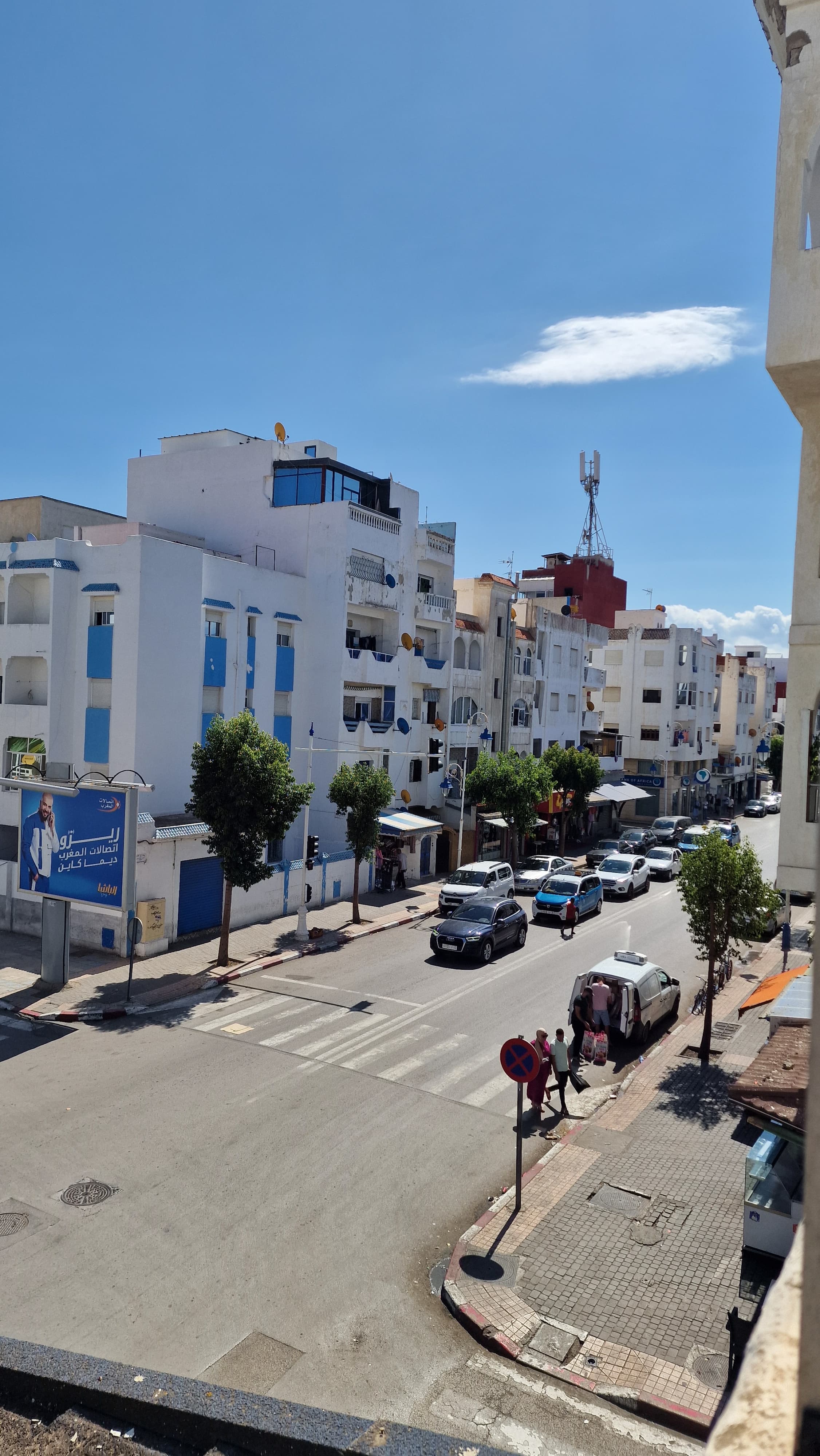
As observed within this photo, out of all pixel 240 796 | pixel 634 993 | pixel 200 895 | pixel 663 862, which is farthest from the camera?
pixel 663 862

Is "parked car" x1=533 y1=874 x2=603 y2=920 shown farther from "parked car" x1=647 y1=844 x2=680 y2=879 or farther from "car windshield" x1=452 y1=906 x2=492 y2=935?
"parked car" x1=647 y1=844 x2=680 y2=879

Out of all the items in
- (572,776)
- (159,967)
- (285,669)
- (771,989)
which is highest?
(285,669)

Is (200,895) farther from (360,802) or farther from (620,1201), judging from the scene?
(620,1201)

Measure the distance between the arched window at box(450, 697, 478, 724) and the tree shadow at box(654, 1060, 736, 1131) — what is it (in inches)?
1035

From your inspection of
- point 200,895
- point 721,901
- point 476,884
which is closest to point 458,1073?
point 721,901

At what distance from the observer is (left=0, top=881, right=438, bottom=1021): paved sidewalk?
19922 mm

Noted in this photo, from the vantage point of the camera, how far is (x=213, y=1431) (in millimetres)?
4164

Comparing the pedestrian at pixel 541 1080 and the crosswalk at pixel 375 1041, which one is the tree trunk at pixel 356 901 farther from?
the pedestrian at pixel 541 1080

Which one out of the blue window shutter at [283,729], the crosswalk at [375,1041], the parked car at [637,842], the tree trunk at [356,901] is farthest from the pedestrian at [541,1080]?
the parked car at [637,842]

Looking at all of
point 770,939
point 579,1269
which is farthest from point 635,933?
point 579,1269

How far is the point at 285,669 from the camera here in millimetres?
33000

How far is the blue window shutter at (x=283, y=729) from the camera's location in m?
32.8

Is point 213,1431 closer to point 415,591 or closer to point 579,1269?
point 579,1269

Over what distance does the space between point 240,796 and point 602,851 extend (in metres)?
26.0
